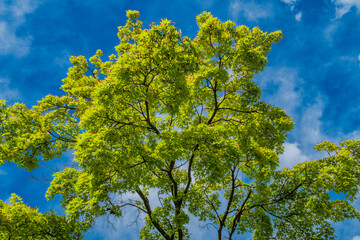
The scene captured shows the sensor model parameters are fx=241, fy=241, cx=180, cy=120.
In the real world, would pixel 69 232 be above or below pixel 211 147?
below

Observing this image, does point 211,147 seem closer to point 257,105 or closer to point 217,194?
point 257,105

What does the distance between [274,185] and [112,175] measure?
10360mm

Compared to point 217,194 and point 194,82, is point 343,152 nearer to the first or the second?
point 217,194

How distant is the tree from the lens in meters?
10.8

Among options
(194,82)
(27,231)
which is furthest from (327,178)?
(27,231)

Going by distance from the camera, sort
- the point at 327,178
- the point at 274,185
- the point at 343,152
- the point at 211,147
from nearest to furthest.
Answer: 1. the point at 211,147
2. the point at 327,178
3. the point at 343,152
4. the point at 274,185

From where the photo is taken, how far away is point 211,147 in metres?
10.7

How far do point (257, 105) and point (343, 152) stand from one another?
621cm

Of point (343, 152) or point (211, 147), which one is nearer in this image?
point (211, 147)

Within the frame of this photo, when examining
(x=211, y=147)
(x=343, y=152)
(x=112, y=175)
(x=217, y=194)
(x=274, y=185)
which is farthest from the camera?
(x=217, y=194)

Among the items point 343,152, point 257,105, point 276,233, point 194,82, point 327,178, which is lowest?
point 276,233

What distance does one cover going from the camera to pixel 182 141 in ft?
36.4

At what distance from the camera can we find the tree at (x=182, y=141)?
10781 mm

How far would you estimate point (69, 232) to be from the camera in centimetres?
Result: 1275
